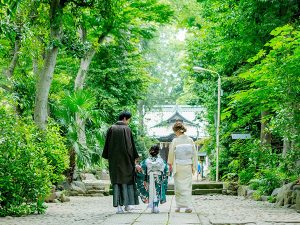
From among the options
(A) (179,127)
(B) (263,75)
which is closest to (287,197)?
(B) (263,75)

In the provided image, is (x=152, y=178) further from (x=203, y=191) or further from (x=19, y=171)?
(x=203, y=191)

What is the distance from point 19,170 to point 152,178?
2580mm

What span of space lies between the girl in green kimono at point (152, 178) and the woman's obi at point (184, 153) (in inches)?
13.6

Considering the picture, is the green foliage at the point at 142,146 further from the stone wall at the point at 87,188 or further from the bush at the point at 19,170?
the bush at the point at 19,170

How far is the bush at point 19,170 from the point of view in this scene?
31.3 feet

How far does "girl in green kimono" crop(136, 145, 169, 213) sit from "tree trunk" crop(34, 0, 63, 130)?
5045 millimetres

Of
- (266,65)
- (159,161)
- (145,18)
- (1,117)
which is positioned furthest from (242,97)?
(145,18)

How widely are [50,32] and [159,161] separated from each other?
606 centimetres

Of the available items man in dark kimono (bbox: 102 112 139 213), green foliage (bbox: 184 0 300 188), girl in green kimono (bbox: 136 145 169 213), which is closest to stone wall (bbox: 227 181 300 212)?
green foliage (bbox: 184 0 300 188)

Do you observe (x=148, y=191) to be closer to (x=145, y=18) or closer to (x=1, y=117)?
(x=1, y=117)

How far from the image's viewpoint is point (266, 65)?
12.6 metres

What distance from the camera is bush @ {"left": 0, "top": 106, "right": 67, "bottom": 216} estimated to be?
9539 mm

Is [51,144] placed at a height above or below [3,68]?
below

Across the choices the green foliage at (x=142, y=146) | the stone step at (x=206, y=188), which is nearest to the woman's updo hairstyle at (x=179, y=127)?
the stone step at (x=206, y=188)
